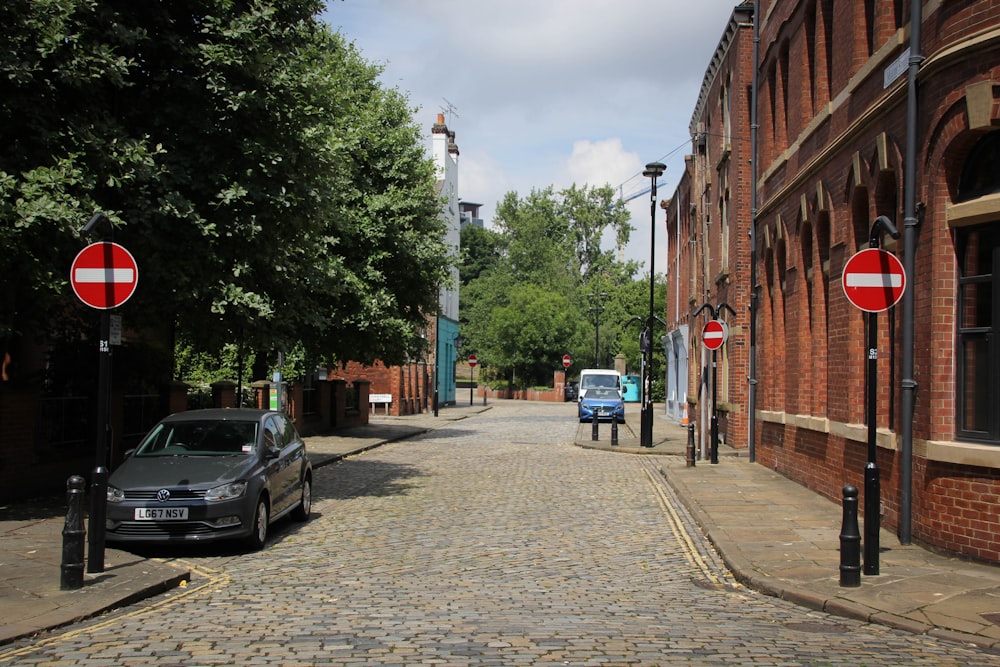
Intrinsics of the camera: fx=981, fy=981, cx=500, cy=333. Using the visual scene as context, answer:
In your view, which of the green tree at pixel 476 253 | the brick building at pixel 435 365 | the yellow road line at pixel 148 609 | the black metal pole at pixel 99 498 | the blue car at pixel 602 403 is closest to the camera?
the yellow road line at pixel 148 609

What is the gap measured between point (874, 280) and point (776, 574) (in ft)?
9.71

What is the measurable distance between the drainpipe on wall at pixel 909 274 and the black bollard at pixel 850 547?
7.46ft

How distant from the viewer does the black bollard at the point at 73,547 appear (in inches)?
331

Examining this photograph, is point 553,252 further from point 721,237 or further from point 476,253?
point 721,237

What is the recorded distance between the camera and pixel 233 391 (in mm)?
21016

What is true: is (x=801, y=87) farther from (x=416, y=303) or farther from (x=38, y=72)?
(x=416, y=303)

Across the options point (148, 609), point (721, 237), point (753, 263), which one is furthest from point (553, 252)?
point (148, 609)

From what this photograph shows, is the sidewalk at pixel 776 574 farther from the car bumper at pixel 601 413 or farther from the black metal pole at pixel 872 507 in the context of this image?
the car bumper at pixel 601 413

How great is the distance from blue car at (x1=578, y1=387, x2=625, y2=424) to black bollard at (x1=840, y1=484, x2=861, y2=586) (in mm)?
29262

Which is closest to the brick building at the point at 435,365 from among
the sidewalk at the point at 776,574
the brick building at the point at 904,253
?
the brick building at the point at 904,253

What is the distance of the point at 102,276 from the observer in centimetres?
938

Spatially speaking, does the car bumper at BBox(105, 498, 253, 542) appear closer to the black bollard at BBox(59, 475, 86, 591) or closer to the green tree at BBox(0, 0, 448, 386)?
the black bollard at BBox(59, 475, 86, 591)

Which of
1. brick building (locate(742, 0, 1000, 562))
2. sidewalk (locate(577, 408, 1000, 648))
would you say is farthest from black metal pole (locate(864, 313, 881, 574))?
brick building (locate(742, 0, 1000, 562))

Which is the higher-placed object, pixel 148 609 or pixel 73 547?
pixel 73 547
